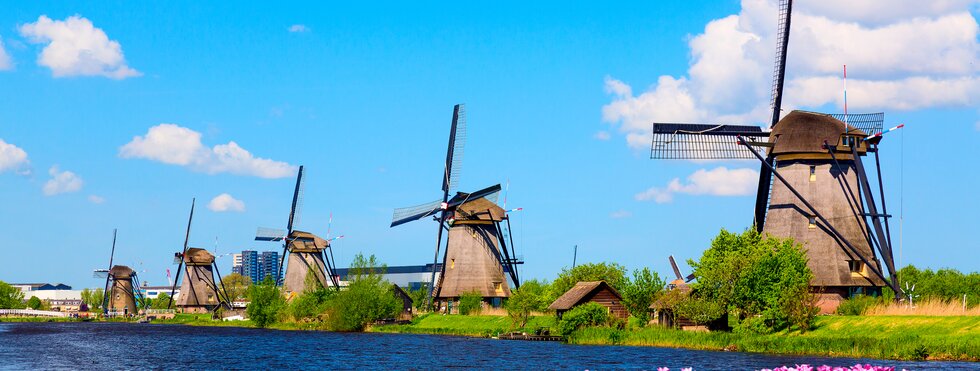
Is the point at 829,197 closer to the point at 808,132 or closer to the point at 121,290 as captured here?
the point at 808,132

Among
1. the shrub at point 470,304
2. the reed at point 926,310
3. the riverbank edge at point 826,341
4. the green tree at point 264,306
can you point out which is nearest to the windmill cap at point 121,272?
the green tree at point 264,306

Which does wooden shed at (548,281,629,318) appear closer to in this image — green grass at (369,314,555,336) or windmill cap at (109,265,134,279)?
green grass at (369,314,555,336)

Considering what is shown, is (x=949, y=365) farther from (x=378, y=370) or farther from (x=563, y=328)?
(x=563, y=328)

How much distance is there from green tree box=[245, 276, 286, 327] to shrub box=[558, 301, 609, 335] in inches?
1884

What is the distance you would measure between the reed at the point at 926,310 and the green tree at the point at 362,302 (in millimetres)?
46439

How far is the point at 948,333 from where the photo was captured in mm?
46750

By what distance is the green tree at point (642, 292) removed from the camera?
67.8m

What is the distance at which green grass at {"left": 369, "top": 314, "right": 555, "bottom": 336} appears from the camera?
7962 cm

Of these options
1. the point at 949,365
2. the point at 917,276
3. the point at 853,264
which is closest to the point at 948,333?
the point at 949,365

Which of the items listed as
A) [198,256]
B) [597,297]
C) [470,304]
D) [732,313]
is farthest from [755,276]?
[198,256]

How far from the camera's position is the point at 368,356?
188ft

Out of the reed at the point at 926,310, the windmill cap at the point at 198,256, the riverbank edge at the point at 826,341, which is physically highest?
the windmill cap at the point at 198,256

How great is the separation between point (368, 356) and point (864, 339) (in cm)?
2490

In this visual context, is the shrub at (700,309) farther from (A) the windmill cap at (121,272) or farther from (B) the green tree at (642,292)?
(A) the windmill cap at (121,272)
